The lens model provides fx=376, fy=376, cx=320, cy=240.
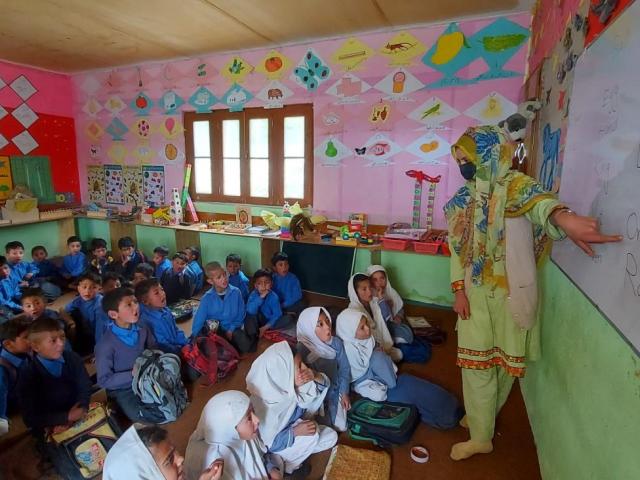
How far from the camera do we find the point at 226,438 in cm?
150

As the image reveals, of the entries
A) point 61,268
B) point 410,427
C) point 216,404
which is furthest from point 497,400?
point 61,268

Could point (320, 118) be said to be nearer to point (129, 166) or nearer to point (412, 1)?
point (412, 1)

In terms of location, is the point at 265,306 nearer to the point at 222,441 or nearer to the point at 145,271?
the point at 145,271

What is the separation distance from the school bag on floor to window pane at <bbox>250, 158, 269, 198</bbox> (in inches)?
118

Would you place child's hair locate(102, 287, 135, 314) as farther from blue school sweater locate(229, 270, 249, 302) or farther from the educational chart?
the educational chart

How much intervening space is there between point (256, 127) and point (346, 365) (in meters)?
3.11

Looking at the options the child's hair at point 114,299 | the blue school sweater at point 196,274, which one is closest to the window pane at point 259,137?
the blue school sweater at point 196,274

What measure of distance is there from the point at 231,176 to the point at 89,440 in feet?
11.0

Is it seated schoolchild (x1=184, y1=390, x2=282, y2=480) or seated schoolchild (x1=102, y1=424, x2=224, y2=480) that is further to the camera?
seated schoolchild (x1=184, y1=390, x2=282, y2=480)

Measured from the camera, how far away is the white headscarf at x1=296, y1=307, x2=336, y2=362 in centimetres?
224

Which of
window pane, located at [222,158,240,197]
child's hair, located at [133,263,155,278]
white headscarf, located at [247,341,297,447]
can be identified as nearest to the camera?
white headscarf, located at [247,341,297,447]

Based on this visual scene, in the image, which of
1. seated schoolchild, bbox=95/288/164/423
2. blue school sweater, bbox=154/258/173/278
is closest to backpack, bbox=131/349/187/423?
seated schoolchild, bbox=95/288/164/423

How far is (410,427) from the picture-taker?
203 centimetres

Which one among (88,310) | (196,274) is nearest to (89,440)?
(88,310)
